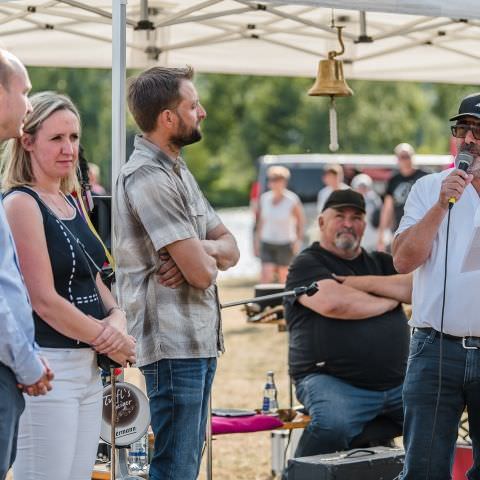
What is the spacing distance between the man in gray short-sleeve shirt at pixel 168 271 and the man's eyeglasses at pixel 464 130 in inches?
37.0

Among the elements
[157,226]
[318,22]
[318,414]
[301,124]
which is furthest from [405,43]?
[301,124]

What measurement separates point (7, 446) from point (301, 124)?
42419mm

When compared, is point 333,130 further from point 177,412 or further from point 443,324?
point 177,412

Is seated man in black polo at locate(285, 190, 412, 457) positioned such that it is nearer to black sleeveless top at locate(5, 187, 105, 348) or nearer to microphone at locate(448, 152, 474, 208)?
microphone at locate(448, 152, 474, 208)

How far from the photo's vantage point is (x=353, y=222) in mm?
5543

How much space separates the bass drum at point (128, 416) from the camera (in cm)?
409

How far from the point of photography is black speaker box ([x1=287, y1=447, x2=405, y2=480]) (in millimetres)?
4695

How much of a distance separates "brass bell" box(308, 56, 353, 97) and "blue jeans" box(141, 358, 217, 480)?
98.7 inches

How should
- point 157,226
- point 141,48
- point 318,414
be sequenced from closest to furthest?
point 157,226 < point 318,414 < point 141,48

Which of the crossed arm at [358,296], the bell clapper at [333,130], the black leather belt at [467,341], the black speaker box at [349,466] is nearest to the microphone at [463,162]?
the black leather belt at [467,341]

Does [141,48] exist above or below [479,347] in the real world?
above

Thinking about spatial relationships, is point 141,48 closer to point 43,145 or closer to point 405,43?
point 405,43

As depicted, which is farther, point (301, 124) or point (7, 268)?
point (301, 124)

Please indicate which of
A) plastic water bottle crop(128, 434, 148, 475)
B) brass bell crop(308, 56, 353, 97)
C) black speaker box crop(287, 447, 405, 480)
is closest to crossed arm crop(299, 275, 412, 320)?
black speaker box crop(287, 447, 405, 480)
